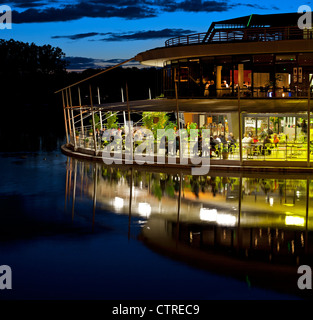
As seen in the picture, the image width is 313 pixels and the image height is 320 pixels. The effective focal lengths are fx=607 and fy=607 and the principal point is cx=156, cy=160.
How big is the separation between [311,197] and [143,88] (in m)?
118

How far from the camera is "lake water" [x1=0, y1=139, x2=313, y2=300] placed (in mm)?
10156

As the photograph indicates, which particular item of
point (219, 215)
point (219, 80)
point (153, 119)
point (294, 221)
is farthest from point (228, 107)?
point (294, 221)

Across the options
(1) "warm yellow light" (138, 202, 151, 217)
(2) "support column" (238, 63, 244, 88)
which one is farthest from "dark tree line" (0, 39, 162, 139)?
(1) "warm yellow light" (138, 202, 151, 217)

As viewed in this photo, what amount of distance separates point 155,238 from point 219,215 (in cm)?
331

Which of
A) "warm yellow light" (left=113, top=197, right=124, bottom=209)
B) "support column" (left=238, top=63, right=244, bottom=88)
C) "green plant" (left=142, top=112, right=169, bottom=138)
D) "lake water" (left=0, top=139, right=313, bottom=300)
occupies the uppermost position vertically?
"support column" (left=238, top=63, right=244, bottom=88)

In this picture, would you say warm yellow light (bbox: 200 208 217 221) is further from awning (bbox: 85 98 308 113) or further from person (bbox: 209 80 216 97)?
person (bbox: 209 80 216 97)

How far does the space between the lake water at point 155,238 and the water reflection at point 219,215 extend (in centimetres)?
3

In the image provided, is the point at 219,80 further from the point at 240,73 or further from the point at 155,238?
the point at 155,238

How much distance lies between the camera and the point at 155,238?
13633 mm

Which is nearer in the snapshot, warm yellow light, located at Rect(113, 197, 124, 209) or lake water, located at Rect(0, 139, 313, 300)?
lake water, located at Rect(0, 139, 313, 300)

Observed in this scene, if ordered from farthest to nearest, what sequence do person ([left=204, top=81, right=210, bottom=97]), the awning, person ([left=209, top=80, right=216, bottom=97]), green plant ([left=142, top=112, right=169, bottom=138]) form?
green plant ([left=142, top=112, right=169, bottom=138]) < person ([left=204, top=81, right=210, bottom=97]) < person ([left=209, top=80, right=216, bottom=97]) < the awning

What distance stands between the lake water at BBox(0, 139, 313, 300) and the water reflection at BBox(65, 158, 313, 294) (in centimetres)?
3

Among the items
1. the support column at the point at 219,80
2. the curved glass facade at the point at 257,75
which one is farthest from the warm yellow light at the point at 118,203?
the support column at the point at 219,80
